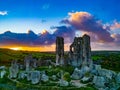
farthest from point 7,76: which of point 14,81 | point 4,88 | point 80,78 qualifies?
point 80,78

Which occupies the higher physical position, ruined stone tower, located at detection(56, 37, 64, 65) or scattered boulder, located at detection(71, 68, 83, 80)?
ruined stone tower, located at detection(56, 37, 64, 65)

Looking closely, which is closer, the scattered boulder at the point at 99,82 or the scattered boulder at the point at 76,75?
the scattered boulder at the point at 99,82

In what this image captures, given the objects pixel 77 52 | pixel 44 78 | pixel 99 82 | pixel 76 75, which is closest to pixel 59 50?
pixel 77 52

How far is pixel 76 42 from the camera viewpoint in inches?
4082

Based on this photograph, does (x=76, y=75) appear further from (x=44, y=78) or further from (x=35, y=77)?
(x=35, y=77)

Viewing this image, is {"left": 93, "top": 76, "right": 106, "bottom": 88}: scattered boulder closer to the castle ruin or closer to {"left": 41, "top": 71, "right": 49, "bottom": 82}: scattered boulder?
{"left": 41, "top": 71, "right": 49, "bottom": 82}: scattered boulder

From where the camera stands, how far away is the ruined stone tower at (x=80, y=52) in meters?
101

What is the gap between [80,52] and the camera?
10262 cm

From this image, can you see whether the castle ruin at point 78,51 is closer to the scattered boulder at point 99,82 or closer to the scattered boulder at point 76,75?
the scattered boulder at point 76,75

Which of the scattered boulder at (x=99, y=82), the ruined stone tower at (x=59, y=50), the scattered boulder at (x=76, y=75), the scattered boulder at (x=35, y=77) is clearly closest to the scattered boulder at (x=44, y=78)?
the scattered boulder at (x=35, y=77)

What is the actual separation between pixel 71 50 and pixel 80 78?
22.4m

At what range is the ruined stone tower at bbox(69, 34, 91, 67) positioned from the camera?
3967 inches

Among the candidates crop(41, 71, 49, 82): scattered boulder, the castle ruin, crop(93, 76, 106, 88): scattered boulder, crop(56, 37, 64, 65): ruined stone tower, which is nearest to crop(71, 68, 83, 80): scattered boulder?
crop(41, 71, 49, 82): scattered boulder

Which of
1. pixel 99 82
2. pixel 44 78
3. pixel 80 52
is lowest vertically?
pixel 99 82
